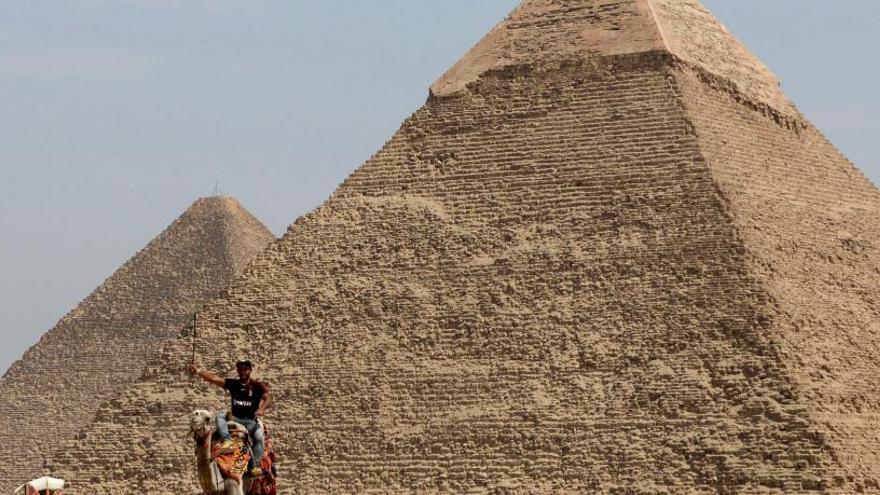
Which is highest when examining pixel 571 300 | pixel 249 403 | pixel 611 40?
pixel 611 40

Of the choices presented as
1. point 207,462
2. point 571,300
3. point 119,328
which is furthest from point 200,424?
point 119,328

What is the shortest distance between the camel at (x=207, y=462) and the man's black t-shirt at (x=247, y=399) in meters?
0.97

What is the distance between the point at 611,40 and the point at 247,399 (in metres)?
22.4

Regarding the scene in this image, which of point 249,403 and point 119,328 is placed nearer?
point 249,403

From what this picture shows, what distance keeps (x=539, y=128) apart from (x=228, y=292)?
6080 millimetres

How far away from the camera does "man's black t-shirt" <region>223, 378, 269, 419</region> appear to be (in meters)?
33.2

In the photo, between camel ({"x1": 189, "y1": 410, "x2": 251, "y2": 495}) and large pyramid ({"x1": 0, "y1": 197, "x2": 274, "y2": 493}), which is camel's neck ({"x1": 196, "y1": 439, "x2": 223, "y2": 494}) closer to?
camel ({"x1": 189, "y1": 410, "x2": 251, "y2": 495})

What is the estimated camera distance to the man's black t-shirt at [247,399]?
3322 centimetres

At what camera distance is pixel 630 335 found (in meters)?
50.4

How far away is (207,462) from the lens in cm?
3197

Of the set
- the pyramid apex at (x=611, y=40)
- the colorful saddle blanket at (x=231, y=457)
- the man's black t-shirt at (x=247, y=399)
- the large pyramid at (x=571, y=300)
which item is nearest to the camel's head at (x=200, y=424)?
the colorful saddle blanket at (x=231, y=457)

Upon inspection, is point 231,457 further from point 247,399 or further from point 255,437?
point 247,399

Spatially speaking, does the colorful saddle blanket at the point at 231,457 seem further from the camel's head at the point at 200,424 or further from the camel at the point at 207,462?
the camel's head at the point at 200,424

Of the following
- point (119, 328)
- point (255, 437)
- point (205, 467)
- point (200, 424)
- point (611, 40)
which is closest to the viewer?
point (200, 424)
